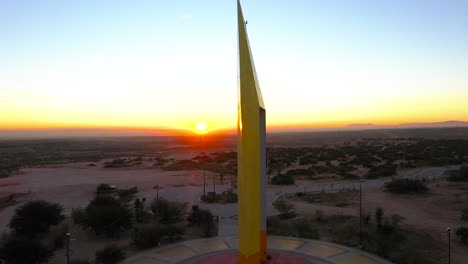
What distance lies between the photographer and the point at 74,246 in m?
15.4

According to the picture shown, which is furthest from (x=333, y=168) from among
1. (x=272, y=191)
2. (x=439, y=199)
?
(x=439, y=199)

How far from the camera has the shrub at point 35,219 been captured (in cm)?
1673

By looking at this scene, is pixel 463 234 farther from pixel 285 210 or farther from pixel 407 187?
pixel 407 187

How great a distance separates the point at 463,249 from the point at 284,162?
40863 millimetres

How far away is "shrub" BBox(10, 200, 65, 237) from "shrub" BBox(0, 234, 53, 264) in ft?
14.6

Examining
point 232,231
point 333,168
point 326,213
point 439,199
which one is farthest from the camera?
point 333,168

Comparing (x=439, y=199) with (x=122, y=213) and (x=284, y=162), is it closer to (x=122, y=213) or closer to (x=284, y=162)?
(x=122, y=213)

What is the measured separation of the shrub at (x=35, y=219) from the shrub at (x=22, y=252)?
446 centimetres

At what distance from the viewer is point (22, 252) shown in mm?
12266

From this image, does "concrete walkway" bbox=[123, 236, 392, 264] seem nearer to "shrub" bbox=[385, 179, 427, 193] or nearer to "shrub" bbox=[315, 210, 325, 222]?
"shrub" bbox=[315, 210, 325, 222]

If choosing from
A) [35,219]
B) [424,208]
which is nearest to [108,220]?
[35,219]

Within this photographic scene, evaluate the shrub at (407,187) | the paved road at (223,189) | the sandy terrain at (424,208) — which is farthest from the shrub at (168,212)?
the shrub at (407,187)

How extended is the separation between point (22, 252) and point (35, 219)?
18.7 feet

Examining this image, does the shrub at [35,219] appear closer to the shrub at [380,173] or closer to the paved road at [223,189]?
the paved road at [223,189]
